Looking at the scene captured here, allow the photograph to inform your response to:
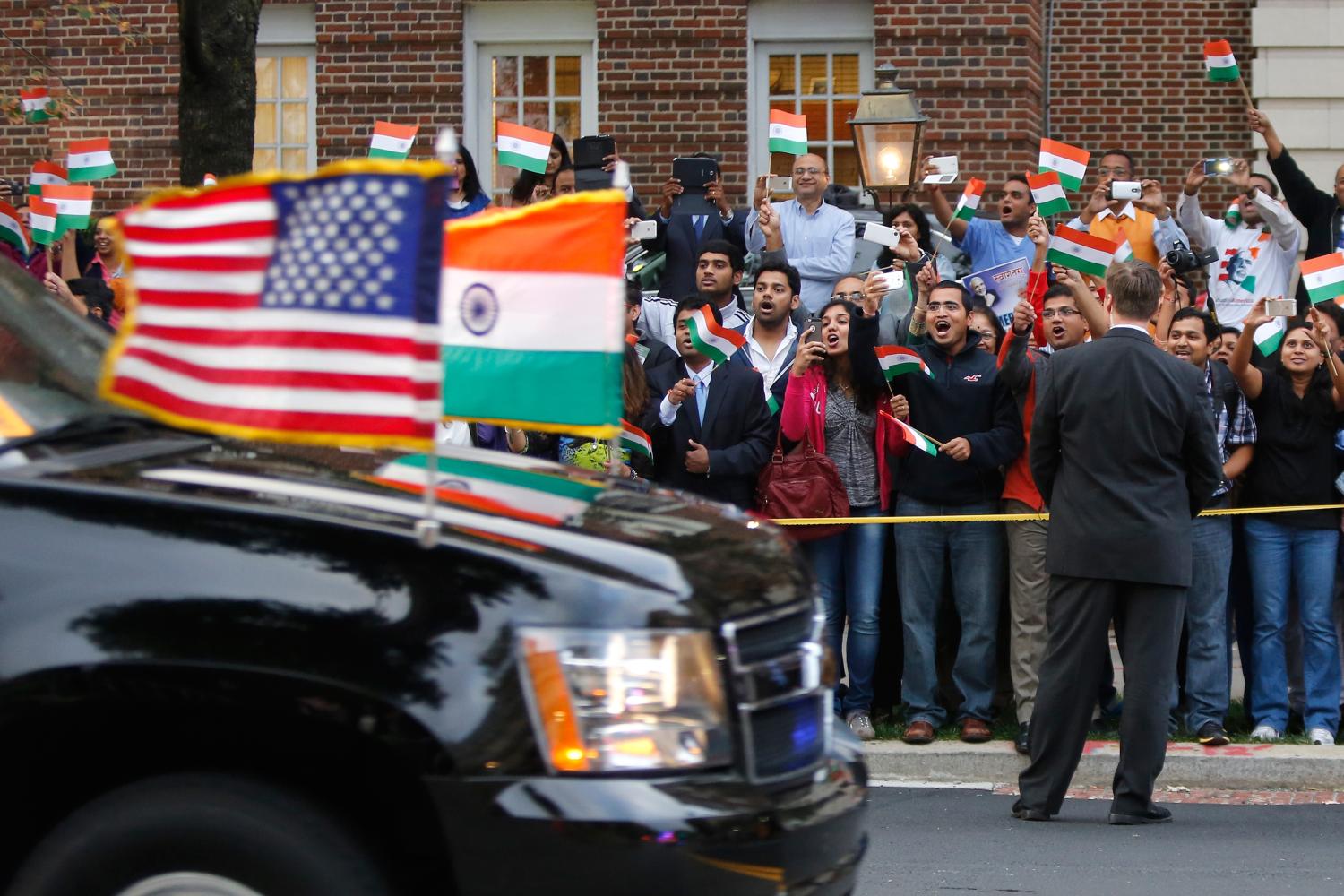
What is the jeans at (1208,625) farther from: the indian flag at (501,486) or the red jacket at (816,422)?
the indian flag at (501,486)

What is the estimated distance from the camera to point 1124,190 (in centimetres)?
1148

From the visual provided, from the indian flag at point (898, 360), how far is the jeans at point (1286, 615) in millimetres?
1852

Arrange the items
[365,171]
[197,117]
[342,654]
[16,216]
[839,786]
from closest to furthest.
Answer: [342,654] → [365,171] → [839,786] → [197,117] → [16,216]

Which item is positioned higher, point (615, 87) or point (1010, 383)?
point (615, 87)

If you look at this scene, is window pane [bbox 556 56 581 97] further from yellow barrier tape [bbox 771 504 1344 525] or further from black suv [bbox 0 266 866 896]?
black suv [bbox 0 266 866 896]

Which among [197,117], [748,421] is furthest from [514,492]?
[197,117]

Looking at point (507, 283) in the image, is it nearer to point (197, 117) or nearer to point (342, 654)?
point (342, 654)

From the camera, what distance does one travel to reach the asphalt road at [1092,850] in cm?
619

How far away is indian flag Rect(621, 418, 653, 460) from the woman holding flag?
72 cm

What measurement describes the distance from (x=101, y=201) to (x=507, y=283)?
1340 cm

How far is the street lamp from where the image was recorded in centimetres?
1159

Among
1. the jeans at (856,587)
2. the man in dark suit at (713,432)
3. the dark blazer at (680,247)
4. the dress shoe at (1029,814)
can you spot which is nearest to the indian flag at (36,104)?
the dark blazer at (680,247)

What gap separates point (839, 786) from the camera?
388 cm

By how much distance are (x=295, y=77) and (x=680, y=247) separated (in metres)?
6.07
